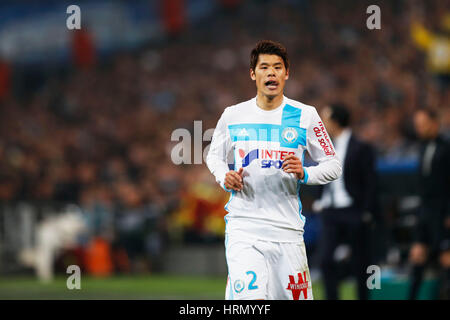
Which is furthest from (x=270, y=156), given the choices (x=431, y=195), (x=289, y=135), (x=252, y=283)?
(x=431, y=195)

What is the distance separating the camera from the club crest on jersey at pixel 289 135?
18.8ft

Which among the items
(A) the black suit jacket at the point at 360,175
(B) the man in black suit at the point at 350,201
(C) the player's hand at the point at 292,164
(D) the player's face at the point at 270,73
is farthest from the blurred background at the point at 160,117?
(D) the player's face at the point at 270,73

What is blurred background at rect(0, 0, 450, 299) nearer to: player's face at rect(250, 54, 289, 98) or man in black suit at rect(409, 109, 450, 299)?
man in black suit at rect(409, 109, 450, 299)

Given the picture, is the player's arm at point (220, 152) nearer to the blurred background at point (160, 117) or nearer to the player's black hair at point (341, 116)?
the player's black hair at point (341, 116)

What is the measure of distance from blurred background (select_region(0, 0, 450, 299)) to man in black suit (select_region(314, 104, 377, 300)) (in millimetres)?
1409

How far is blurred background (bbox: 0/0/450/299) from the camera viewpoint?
579 inches

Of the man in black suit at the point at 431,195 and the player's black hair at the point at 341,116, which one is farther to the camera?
the man in black suit at the point at 431,195

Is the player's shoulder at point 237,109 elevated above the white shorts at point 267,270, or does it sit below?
above

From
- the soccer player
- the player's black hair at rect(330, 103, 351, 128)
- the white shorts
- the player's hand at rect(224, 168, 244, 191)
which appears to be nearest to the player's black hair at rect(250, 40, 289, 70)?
the soccer player

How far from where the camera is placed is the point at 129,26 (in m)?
28.5

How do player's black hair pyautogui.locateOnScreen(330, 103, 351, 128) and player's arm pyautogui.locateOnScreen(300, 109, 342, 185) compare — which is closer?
player's arm pyautogui.locateOnScreen(300, 109, 342, 185)
